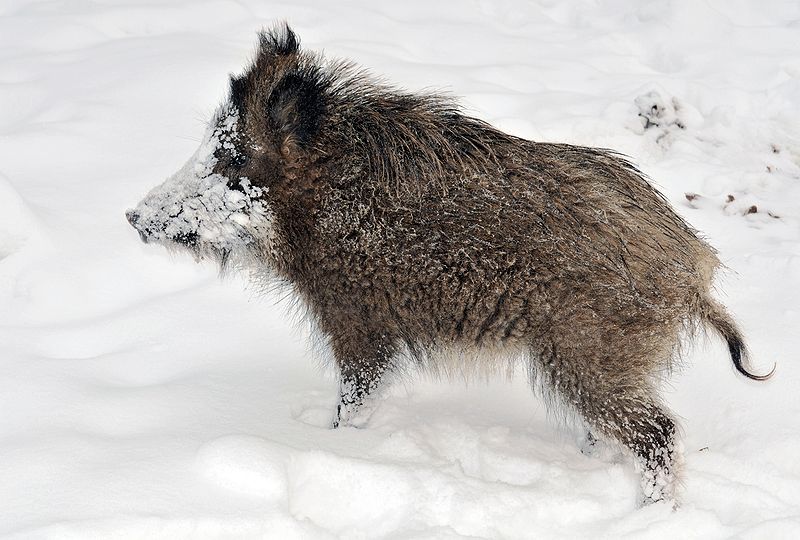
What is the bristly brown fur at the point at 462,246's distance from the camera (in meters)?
2.92

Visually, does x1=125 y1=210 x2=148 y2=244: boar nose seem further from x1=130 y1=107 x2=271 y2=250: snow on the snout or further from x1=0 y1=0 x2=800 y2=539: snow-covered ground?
x1=0 y1=0 x2=800 y2=539: snow-covered ground

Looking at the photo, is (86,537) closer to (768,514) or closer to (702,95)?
(768,514)

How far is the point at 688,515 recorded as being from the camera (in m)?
2.85

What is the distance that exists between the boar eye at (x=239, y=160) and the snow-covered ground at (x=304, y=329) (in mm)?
947

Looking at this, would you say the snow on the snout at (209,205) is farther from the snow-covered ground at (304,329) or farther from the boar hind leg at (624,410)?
the boar hind leg at (624,410)

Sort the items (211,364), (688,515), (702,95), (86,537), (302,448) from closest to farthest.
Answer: (86,537) < (688,515) < (302,448) < (211,364) < (702,95)

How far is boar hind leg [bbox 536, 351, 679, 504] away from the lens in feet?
9.55

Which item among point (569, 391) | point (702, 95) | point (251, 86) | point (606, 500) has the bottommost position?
point (606, 500)

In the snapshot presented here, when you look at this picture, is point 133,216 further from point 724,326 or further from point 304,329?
point 724,326

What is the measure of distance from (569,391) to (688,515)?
57cm

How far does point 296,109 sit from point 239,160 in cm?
31

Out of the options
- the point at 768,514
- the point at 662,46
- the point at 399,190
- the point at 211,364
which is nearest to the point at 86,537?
the point at 211,364

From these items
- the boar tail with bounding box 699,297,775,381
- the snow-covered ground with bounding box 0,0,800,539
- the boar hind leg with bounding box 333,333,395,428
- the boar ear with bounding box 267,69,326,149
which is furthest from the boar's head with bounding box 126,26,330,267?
the boar tail with bounding box 699,297,775,381

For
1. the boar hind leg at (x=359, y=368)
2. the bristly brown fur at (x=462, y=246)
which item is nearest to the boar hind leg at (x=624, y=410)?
the bristly brown fur at (x=462, y=246)
